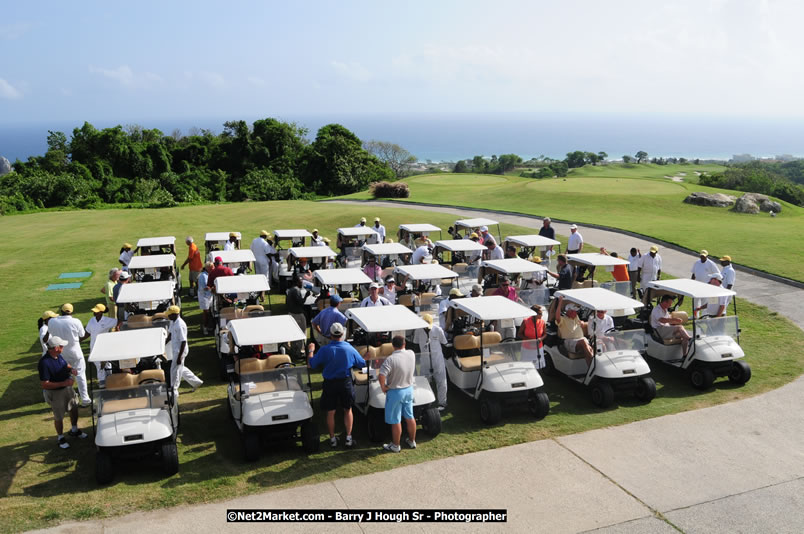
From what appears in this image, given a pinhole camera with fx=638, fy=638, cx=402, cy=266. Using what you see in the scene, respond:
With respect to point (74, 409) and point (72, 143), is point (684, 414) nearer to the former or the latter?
point (74, 409)

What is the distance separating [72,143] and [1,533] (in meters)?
60.7

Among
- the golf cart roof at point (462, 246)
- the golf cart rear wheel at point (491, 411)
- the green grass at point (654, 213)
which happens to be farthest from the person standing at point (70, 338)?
the green grass at point (654, 213)

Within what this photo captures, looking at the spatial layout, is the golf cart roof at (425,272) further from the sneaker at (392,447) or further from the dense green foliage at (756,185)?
the dense green foliage at (756,185)

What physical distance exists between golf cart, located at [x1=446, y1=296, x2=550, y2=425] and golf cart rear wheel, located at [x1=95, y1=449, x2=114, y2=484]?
205 inches

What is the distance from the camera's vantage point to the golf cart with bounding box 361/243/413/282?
16.3 meters

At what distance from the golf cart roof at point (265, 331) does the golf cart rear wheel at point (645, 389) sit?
5.64 m

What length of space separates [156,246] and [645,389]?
13757mm

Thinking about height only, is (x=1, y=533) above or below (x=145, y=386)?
below

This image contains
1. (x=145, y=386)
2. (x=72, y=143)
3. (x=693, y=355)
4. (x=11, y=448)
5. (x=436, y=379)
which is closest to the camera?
(x=145, y=386)

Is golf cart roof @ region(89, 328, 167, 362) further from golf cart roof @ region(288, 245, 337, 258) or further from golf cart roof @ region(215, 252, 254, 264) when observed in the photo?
golf cart roof @ region(288, 245, 337, 258)

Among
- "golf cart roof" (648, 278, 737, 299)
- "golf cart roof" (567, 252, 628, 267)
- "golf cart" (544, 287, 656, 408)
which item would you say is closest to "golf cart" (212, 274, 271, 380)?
"golf cart" (544, 287, 656, 408)

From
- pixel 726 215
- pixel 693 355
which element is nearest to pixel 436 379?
pixel 693 355

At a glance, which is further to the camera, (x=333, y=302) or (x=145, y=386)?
(x=333, y=302)

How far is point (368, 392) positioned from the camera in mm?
9516
